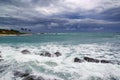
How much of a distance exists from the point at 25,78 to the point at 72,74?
411cm

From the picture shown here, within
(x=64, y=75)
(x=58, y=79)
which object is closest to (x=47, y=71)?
(x=64, y=75)

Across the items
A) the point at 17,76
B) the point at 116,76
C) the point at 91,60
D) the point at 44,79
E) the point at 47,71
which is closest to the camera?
the point at 44,79

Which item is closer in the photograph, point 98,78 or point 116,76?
point 98,78

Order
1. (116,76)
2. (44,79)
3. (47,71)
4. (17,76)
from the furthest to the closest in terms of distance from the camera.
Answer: (47,71), (116,76), (17,76), (44,79)

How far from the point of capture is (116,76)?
42.9 ft

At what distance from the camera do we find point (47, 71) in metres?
14.1

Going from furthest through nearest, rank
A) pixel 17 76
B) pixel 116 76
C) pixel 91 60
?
pixel 91 60
pixel 116 76
pixel 17 76

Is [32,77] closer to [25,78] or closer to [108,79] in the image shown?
[25,78]

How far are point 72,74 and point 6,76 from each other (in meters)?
5.52

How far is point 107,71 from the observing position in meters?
14.5

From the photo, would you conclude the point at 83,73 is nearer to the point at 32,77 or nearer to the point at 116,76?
the point at 116,76

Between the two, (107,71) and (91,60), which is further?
(91,60)

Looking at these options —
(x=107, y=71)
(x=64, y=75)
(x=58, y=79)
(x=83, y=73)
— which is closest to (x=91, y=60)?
(x=107, y=71)

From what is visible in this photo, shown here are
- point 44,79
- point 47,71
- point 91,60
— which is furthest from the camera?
point 91,60
